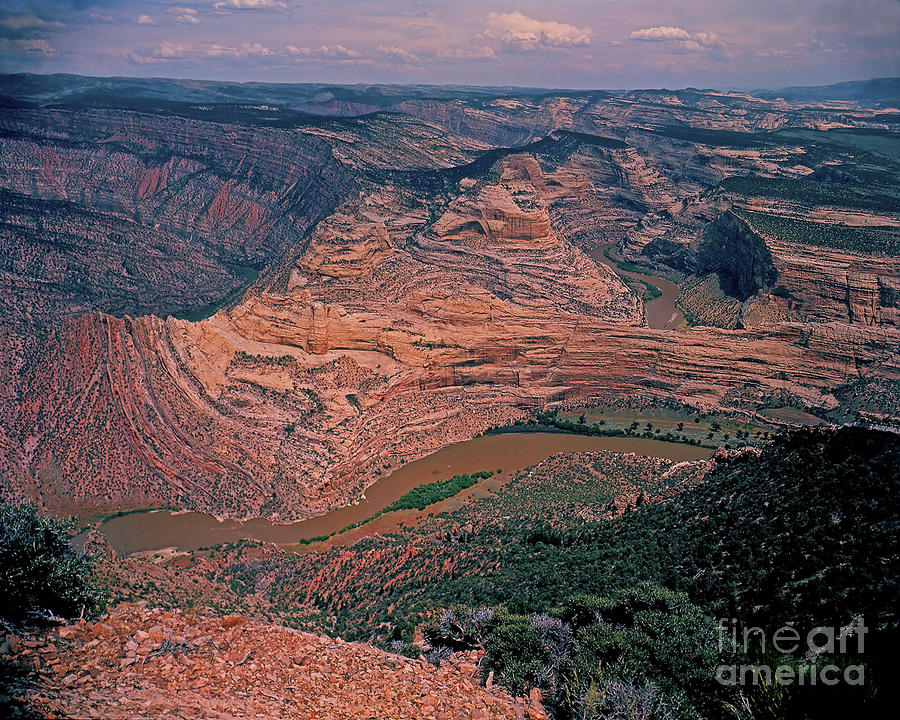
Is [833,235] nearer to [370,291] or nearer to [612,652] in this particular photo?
[370,291]

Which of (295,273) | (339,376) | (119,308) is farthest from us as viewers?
(119,308)

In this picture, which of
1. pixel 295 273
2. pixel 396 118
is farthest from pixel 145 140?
pixel 295 273

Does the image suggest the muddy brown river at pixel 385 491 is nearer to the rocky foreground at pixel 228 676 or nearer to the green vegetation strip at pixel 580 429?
the green vegetation strip at pixel 580 429

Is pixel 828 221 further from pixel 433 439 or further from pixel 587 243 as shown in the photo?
pixel 433 439

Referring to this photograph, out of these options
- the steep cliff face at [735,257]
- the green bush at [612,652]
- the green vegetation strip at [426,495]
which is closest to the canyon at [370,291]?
the steep cliff face at [735,257]

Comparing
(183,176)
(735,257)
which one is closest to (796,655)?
(735,257)

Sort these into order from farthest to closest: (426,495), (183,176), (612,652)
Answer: (183,176)
(426,495)
(612,652)

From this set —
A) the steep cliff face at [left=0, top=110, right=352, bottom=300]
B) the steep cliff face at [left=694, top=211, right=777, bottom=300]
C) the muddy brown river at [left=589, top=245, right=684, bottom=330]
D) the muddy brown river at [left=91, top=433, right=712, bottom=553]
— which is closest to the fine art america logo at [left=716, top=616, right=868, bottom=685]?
the muddy brown river at [left=91, top=433, right=712, bottom=553]
